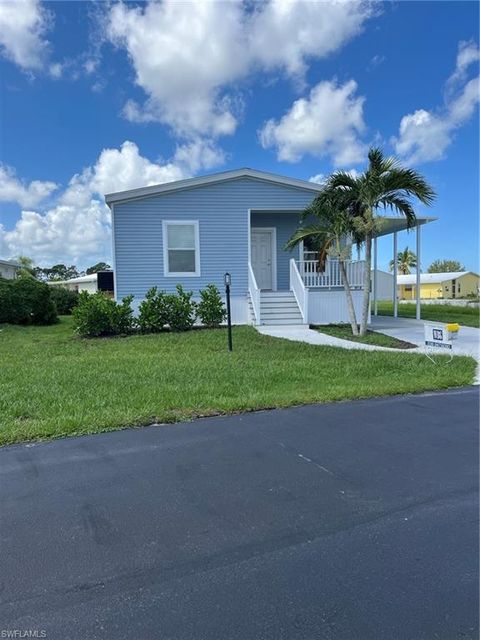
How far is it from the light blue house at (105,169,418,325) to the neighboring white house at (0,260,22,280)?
2202cm

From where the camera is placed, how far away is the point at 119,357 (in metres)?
8.34

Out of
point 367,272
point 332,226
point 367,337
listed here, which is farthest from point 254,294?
point 367,337

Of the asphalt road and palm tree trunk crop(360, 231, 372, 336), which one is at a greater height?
palm tree trunk crop(360, 231, 372, 336)

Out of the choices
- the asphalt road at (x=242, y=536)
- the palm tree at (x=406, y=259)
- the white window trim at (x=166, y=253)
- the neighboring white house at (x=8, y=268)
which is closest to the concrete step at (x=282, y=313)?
the white window trim at (x=166, y=253)

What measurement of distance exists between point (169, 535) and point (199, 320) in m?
10.4

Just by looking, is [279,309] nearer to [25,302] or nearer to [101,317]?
[101,317]

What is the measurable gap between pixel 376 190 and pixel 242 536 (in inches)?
367

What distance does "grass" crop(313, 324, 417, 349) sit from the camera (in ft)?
32.7

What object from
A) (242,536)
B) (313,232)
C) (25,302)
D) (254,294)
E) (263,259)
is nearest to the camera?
(242,536)

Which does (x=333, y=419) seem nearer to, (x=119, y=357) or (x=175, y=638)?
(x=175, y=638)

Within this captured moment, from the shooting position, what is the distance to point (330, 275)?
13.9 m

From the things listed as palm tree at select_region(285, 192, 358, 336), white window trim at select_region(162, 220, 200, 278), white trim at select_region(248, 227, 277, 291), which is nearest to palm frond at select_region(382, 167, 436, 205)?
palm tree at select_region(285, 192, 358, 336)

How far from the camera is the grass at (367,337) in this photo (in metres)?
9.98

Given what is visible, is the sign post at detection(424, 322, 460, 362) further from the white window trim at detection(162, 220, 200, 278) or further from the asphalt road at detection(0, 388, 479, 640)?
the white window trim at detection(162, 220, 200, 278)
